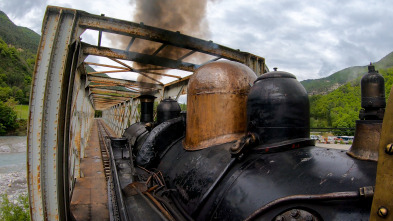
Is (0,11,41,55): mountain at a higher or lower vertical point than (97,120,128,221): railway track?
higher

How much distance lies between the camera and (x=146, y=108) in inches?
296

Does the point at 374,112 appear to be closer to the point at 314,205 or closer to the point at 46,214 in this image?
the point at 314,205

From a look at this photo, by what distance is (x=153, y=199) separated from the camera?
297 centimetres

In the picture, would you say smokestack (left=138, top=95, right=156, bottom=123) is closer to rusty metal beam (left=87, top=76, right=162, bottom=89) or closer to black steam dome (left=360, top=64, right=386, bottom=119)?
rusty metal beam (left=87, top=76, right=162, bottom=89)

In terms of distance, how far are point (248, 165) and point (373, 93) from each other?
119 cm

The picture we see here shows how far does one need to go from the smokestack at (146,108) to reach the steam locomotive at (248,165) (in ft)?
11.1

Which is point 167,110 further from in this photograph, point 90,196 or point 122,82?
point 122,82

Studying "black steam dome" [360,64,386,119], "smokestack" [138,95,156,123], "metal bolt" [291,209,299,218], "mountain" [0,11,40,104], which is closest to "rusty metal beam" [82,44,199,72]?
"smokestack" [138,95,156,123]

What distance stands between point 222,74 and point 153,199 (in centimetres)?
188

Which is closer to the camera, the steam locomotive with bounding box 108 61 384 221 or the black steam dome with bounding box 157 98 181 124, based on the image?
Result: the steam locomotive with bounding box 108 61 384 221

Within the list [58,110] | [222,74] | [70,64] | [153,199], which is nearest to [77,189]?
[58,110]

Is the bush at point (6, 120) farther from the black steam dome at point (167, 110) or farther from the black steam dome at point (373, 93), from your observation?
the black steam dome at point (373, 93)

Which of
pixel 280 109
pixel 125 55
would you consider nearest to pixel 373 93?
pixel 280 109

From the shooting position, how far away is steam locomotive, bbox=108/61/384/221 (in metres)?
1.57
